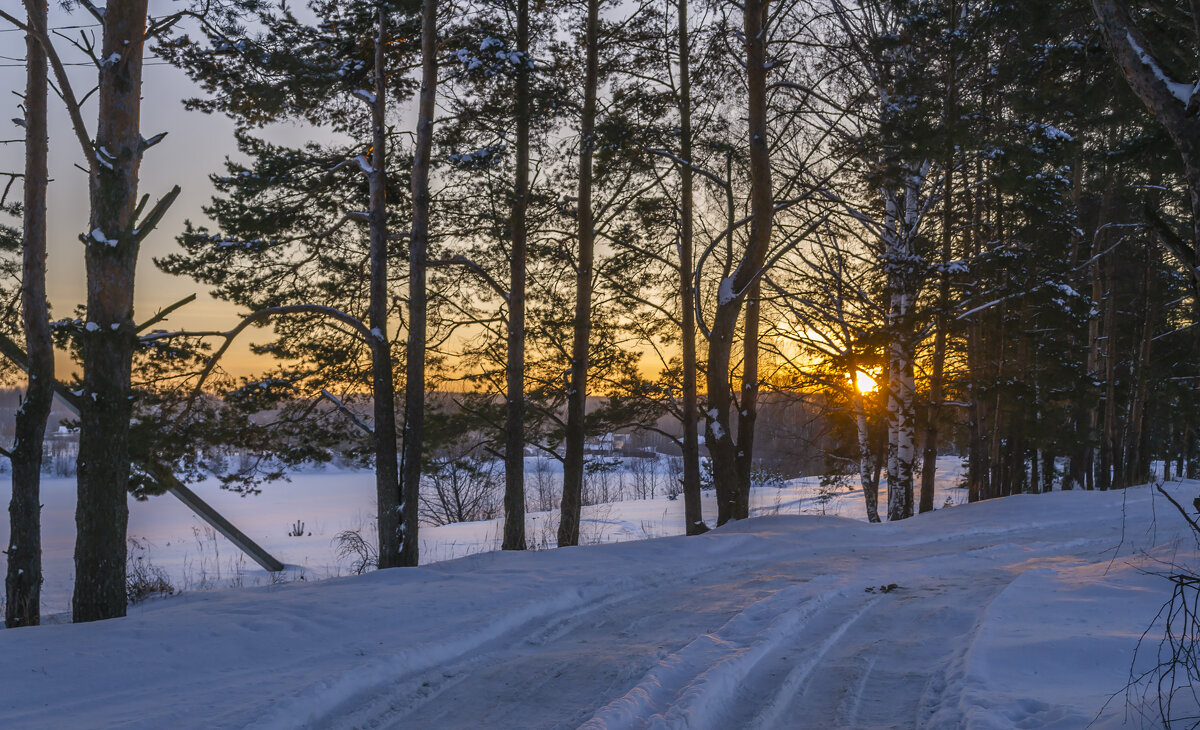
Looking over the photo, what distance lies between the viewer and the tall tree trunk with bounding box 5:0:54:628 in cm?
1012

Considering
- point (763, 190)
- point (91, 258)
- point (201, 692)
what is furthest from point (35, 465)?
point (763, 190)

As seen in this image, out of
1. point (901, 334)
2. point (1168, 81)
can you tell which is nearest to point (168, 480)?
point (1168, 81)

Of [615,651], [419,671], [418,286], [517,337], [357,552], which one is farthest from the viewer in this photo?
[357,552]

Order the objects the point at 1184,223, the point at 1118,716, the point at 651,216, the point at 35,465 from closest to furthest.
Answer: the point at 1118,716 → the point at 35,465 → the point at 651,216 → the point at 1184,223

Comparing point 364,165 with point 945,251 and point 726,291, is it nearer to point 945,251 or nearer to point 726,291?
point 726,291

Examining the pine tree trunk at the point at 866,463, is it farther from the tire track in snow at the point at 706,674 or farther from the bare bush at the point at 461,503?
the bare bush at the point at 461,503

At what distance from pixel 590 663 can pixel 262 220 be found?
34.5 ft

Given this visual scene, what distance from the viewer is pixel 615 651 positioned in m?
5.57

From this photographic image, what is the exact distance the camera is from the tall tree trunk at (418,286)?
40.6ft

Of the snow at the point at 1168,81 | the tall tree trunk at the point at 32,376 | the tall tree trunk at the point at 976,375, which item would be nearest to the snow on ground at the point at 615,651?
the snow at the point at 1168,81

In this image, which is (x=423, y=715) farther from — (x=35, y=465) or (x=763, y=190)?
(x=763, y=190)

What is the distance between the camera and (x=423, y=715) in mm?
4453

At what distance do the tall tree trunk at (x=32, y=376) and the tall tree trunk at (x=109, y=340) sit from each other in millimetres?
3484

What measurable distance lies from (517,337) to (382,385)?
2838 mm
